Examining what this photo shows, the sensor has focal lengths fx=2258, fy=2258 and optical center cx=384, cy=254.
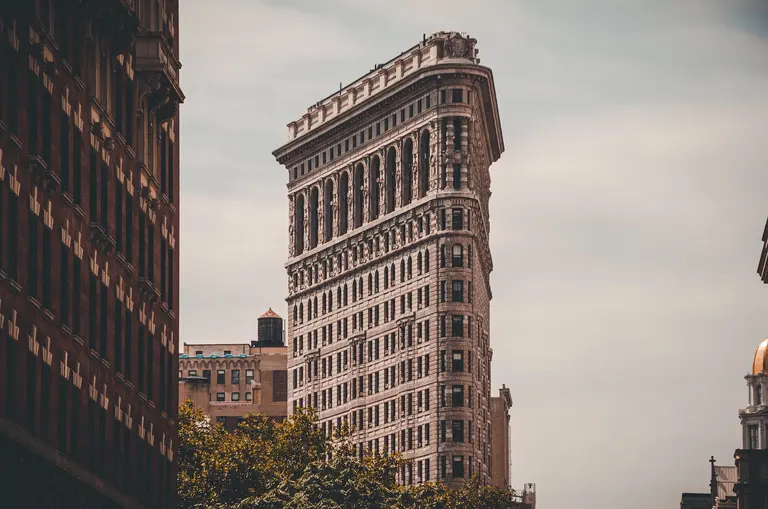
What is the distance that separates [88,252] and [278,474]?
2219 inches

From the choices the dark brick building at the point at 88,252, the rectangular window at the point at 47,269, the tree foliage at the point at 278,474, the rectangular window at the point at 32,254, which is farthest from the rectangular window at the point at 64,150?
the tree foliage at the point at 278,474

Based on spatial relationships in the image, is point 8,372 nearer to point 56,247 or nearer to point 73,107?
point 56,247

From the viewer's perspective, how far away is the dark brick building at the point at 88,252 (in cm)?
6538

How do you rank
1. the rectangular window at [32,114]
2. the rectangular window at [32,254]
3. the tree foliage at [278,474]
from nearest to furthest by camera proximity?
the rectangular window at [32,254] < the rectangular window at [32,114] < the tree foliage at [278,474]

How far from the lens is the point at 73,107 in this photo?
74.4 meters

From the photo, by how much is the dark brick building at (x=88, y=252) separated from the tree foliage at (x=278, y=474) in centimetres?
2820

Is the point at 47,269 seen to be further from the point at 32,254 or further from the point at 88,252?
the point at 88,252

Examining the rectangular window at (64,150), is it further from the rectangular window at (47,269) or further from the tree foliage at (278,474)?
the tree foliage at (278,474)

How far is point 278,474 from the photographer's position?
131 metres

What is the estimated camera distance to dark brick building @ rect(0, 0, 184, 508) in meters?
65.4

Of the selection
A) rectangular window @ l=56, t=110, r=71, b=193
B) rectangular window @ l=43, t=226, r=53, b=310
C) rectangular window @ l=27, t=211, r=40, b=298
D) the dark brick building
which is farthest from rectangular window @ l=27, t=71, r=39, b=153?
rectangular window @ l=56, t=110, r=71, b=193

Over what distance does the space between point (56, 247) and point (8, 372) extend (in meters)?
7.66

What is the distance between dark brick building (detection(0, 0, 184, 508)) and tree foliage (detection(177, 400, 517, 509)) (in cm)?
2820

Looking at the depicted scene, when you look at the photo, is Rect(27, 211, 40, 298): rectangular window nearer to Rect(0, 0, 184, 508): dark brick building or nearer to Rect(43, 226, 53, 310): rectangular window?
Rect(0, 0, 184, 508): dark brick building
